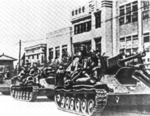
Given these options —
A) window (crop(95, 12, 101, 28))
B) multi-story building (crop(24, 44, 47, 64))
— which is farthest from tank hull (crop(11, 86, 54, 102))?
window (crop(95, 12, 101, 28))

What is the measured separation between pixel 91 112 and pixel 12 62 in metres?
11.5

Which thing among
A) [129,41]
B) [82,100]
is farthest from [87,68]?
[129,41]

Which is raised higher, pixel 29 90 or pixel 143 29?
pixel 143 29

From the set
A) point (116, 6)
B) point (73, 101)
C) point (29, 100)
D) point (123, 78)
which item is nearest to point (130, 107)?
point (123, 78)

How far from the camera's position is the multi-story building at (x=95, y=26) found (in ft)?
70.6

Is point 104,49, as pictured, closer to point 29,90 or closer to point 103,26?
point 103,26

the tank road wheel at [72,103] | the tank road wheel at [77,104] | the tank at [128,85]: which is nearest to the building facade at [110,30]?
the tank road wheel at [72,103]

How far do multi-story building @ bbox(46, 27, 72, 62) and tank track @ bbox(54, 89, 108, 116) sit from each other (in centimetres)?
757

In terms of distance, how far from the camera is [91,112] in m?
11.7

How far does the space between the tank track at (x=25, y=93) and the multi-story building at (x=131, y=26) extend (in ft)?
20.0

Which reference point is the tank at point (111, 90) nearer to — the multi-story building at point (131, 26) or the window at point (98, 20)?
the multi-story building at point (131, 26)

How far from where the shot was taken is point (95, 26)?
23.2 meters

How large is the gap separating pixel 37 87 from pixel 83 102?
5.54 metres

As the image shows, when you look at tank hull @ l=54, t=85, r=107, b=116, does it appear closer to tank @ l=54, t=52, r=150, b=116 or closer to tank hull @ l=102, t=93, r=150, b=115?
tank @ l=54, t=52, r=150, b=116
